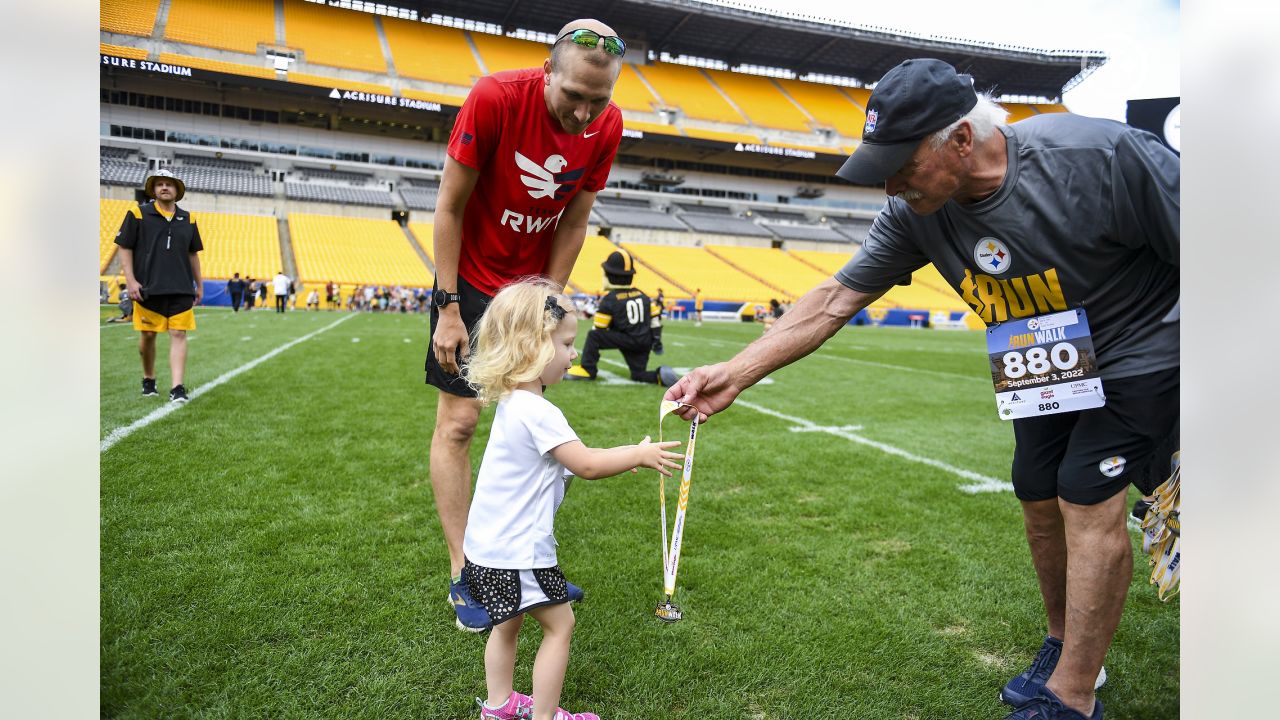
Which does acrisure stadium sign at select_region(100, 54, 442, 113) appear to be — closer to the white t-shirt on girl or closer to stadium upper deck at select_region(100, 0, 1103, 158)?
stadium upper deck at select_region(100, 0, 1103, 158)

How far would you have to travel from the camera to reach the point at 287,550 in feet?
10.8

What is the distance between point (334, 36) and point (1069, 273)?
51.1 m

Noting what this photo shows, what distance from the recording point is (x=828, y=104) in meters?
55.0

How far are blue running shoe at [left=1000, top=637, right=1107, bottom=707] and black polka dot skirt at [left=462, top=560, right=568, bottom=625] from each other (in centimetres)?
147

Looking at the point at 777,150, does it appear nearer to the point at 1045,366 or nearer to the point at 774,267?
the point at 774,267

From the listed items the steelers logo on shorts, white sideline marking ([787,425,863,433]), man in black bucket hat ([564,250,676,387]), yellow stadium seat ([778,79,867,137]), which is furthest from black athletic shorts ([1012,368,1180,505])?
yellow stadium seat ([778,79,867,137])

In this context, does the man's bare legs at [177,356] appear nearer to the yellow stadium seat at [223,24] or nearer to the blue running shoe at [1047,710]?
the blue running shoe at [1047,710]

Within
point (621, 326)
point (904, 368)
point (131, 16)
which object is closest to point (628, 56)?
point (131, 16)

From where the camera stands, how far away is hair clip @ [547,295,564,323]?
2.16 metres

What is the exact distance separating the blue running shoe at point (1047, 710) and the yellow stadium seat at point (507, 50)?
5010 centimetres

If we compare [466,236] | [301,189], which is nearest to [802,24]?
[301,189]
